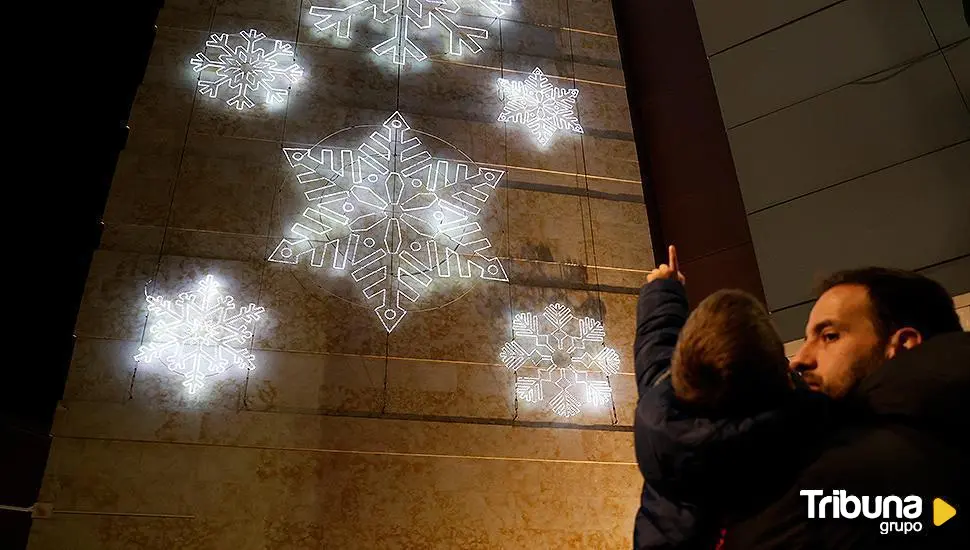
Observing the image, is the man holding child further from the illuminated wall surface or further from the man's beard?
the illuminated wall surface

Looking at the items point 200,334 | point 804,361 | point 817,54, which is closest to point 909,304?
point 804,361

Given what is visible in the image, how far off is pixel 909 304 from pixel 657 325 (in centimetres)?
46

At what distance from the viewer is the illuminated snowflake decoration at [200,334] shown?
3.00 m

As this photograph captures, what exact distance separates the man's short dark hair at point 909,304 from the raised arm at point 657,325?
363mm

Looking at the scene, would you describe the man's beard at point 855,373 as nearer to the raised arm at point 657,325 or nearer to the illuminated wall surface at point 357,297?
the raised arm at point 657,325

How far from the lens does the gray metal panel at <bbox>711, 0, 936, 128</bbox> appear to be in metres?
3.71

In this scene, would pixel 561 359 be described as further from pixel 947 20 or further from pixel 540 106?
pixel 947 20

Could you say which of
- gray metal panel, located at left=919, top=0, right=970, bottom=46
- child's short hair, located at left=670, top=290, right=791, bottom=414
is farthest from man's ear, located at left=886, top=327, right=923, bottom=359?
gray metal panel, located at left=919, top=0, right=970, bottom=46

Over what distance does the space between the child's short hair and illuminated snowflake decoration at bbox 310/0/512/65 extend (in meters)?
3.18

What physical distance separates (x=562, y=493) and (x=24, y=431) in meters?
2.27

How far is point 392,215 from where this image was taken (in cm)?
351

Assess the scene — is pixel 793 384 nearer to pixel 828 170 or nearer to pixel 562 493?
pixel 562 493

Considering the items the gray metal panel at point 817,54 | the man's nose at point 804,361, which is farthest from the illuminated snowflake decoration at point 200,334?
the gray metal panel at point 817,54

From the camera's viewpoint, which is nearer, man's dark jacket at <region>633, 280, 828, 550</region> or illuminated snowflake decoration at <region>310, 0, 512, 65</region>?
man's dark jacket at <region>633, 280, 828, 550</region>
